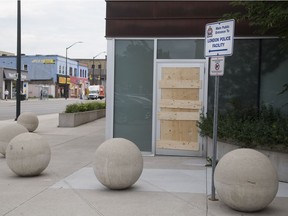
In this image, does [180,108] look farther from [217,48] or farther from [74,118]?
[74,118]

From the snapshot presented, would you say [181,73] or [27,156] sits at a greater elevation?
[181,73]

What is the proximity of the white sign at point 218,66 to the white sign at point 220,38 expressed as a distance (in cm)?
8

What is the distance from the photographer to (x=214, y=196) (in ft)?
22.7

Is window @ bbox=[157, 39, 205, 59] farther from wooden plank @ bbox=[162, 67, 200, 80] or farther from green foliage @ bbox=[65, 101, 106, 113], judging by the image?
green foliage @ bbox=[65, 101, 106, 113]

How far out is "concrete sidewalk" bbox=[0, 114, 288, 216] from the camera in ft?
20.6

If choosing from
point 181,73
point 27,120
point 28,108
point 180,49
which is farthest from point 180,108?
point 28,108

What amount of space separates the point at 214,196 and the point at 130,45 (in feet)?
20.7

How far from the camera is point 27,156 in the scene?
8414 millimetres

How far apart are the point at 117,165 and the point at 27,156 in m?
2.10

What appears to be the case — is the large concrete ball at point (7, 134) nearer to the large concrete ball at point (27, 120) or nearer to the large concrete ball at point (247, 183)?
the large concrete ball at point (247, 183)

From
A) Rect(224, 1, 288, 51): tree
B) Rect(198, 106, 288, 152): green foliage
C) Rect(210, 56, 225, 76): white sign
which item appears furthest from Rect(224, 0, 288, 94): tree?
Rect(198, 106, 288, 152): green foliage

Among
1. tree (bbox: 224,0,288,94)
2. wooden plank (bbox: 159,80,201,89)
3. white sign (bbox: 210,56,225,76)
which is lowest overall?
wooden plank (bbox: 159,80,201,89)

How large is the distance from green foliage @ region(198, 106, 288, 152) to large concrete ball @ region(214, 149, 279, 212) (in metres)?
2.14

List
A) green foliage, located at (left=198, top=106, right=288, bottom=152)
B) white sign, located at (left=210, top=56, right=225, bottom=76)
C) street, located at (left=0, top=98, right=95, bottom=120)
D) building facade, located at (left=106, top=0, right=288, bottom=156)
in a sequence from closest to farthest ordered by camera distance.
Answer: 1. white sign, located at (left=210, top=56, right=225, bottom=76)
2. green foliage, located at (left=198, top=106, right=288, bottom=152)
3. building facade, located at (left=106, top=0, right=288, bottom=156)
4. street, located at (left=0, top=98, right=95, bottom=120)
